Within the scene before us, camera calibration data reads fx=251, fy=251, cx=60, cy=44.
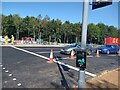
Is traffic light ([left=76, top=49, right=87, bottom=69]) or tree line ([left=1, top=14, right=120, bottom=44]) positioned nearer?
traffic light ([left=76, top=49, right=87, bottom=69])

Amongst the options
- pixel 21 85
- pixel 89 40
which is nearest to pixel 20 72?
pixel 21 85

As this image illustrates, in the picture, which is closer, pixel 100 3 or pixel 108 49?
pixel 100 3

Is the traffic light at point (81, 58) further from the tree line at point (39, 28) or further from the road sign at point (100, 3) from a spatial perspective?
the tree line at point (39, 28)

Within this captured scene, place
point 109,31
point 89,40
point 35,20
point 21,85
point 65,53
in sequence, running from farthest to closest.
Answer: point 109,31 → point 89,40 → point 35,20 → point 65,53 → point 21,85

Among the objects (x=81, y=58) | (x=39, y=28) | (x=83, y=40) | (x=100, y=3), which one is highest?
(x=39, y=28)

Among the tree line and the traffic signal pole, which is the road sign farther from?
the tree line

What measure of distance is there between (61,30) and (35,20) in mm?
10028

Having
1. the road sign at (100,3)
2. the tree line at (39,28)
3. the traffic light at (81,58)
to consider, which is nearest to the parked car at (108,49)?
the road sign at (100,3)

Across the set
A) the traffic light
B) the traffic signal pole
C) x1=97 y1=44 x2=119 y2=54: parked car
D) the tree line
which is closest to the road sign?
the traffic signal pole

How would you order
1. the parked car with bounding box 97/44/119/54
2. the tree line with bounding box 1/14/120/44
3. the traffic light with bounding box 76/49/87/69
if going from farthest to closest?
the tree line with bounding box 1/14/120/44 < the parked car with bounding box 97/44/119/54 < the traffic light with bounding box 76/49/87/69

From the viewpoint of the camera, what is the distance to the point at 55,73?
13258 millimetres

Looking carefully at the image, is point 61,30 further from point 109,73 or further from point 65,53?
point 109,73

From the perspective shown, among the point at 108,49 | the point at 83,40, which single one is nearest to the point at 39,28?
the point at 108,49

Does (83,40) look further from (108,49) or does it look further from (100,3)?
(108,49)
